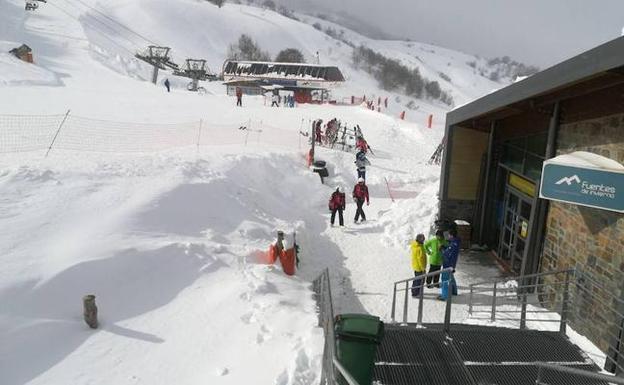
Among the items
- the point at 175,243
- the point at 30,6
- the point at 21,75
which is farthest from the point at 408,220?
the point at 30,6

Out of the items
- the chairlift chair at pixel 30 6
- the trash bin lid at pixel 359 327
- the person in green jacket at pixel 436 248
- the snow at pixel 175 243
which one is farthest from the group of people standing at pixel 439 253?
the chairlift chair at pixel 30 6

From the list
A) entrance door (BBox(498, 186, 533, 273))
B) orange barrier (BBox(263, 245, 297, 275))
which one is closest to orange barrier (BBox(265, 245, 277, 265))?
orange barrier (BBox(263, 245, 297, 275))

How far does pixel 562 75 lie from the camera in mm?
7746

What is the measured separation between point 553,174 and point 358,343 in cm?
515

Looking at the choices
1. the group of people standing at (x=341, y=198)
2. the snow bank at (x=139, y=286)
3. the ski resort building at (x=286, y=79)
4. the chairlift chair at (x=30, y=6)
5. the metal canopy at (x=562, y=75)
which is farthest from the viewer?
the chairlift chair at (x=30, y=6)

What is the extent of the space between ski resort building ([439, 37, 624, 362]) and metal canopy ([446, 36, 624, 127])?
0.02 meters

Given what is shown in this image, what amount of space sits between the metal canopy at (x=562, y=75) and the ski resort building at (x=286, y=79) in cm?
3430

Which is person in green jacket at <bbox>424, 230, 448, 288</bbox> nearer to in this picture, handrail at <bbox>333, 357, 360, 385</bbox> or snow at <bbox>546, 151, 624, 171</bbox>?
snow at <bbox>546, 151, 624, 171</bbox>

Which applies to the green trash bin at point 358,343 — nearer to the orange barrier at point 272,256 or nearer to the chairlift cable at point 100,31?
the orange barrier at point 272,256

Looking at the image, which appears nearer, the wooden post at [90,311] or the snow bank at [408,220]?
the wooden post at [90,311]

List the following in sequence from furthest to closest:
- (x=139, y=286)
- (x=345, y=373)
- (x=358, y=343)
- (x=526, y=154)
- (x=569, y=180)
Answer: (x=526, y=154)
(x=569, y=180)
(x=139, y=286)
(x=358, y=343)
(x=345, y=373)

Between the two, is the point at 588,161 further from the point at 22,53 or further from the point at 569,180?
the point at 22,53

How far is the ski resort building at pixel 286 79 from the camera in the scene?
148 ft

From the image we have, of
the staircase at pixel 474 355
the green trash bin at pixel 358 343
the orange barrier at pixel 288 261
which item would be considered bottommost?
the staircase at pixel 474 355
